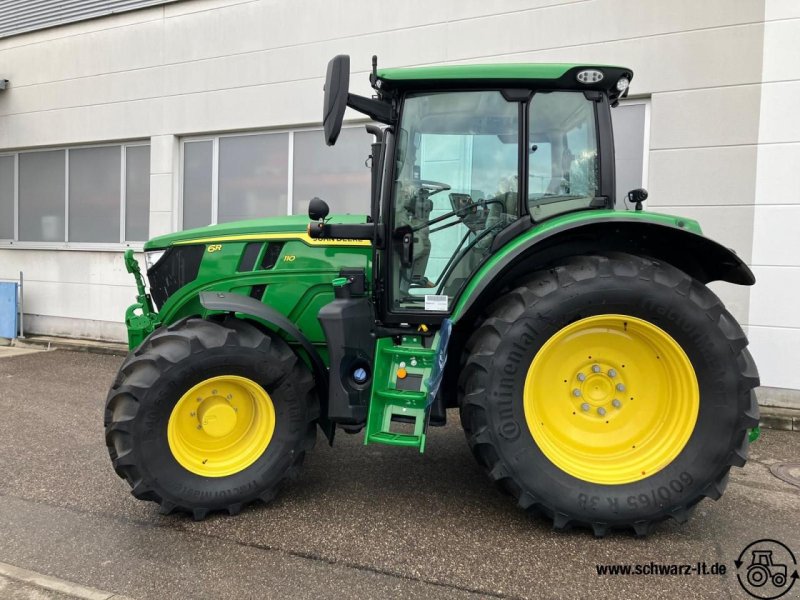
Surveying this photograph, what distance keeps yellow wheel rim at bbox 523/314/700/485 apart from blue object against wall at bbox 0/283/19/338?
9.02 metres

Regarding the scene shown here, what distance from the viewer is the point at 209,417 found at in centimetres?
331

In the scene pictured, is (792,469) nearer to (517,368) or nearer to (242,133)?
(517,368)

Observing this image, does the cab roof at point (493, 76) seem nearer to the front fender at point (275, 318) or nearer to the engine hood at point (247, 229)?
the engine hood at point (247, 229)

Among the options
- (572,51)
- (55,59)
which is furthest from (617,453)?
(55,59)

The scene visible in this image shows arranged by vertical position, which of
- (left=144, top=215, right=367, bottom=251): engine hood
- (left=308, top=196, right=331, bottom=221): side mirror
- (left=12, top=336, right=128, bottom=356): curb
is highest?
(left=308, top=196, right=331, bottom=221): side mirror

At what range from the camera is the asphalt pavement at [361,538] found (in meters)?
2.63

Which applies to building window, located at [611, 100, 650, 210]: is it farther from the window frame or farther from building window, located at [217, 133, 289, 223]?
building window, located at [217, 133, 289, 223]

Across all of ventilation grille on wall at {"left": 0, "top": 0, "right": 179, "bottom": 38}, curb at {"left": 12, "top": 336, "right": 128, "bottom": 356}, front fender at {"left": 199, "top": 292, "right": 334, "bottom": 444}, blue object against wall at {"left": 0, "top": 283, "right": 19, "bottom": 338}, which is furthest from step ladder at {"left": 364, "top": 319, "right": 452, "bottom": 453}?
blue object against wall at {"left": 0, "top": 283, "right": 19, "bottom": 338}

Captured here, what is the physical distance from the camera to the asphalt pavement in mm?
2633

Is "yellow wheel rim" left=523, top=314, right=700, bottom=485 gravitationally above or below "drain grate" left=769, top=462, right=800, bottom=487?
above

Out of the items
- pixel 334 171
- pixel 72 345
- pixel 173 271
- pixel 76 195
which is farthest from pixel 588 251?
pixel 76 195

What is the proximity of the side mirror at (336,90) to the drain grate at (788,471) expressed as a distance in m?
3.77

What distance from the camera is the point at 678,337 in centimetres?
305

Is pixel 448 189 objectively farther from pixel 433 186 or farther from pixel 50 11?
pixel 50 11
